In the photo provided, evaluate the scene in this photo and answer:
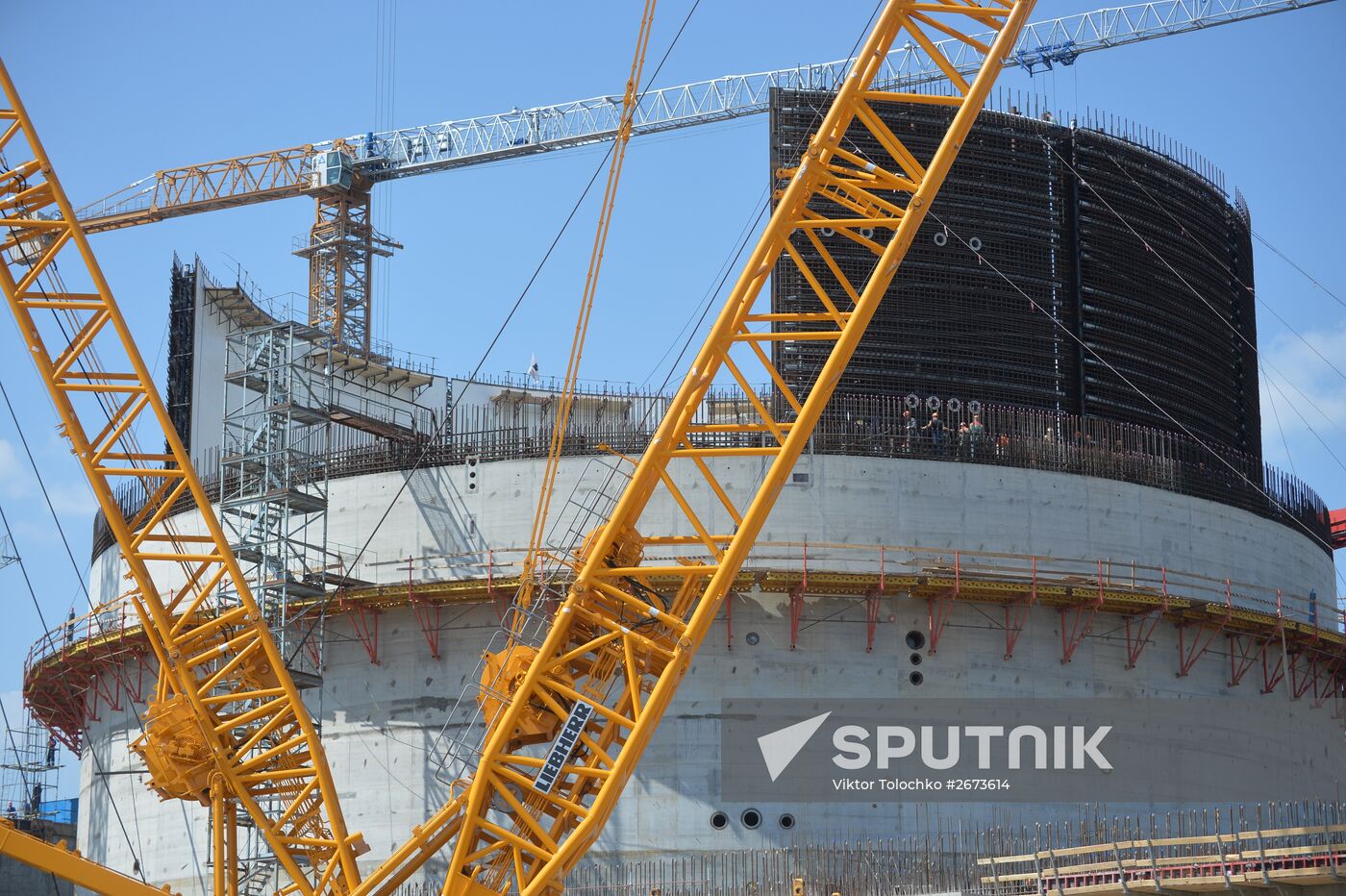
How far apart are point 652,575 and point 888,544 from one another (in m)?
11.6

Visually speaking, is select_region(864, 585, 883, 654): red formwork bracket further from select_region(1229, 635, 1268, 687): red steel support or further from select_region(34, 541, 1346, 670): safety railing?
select_region(1229, 635, 1268, 687): red steel support

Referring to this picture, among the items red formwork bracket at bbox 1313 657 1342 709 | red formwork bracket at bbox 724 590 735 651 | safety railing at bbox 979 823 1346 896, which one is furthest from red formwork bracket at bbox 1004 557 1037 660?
red formwork bracket at bbox 1313 657 1342 709

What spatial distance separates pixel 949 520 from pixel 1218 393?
14.6 meters

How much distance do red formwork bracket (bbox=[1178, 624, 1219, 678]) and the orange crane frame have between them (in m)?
14.3

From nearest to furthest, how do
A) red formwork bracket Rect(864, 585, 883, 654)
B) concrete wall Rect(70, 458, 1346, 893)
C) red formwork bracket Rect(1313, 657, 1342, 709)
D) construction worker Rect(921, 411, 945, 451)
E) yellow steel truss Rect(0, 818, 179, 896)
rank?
yellow steel truss Rect(0, 818, 179, 896)
concrete wall Rect(70, 458, 1346, 893)
red formwork bracket Rect(864, 585, 883, 654)
construction worker Rect(921, 411, 945, 451)
red formwork bracket Rect(1313, 657, 1342, 709)

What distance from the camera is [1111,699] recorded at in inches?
1773

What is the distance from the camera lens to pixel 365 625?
4509cm

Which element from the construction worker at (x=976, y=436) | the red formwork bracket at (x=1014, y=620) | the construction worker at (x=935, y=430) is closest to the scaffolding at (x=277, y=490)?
the construction worker at (x=935, y=430)

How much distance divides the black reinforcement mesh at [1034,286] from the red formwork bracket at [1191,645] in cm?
755

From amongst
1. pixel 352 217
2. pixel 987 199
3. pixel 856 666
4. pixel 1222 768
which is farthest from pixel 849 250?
pixel 352 217

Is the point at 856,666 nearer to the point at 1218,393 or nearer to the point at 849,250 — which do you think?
the point at 849,250

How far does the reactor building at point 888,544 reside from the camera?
43438 mm

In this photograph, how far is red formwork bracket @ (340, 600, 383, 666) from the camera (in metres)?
44.8

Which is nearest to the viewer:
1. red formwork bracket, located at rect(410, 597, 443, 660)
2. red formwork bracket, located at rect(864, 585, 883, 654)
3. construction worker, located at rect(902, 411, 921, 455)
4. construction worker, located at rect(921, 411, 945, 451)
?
red formwork bracket, located at rect(864, 585, 883, 654)
